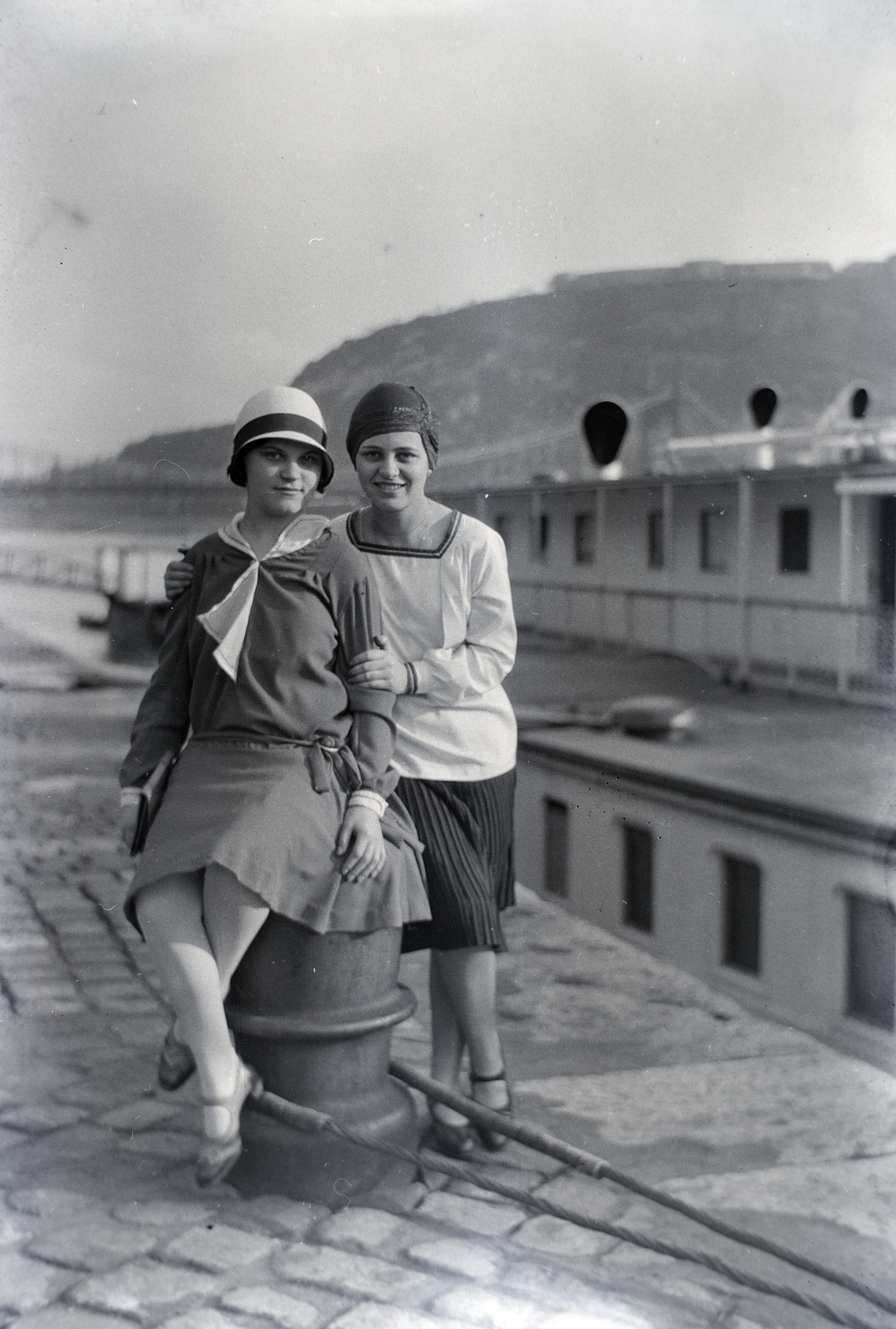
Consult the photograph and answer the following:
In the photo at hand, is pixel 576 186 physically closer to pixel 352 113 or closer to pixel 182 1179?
pixel 352 113

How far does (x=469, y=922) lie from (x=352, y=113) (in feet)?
7.44

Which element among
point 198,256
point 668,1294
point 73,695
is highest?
point 198,256

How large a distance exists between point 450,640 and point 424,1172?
1.46 m

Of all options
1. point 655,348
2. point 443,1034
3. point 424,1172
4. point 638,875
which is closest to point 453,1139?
point 424,1172

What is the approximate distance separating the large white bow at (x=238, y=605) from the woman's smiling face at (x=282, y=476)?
0.07 meters

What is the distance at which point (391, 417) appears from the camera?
3.49 meters

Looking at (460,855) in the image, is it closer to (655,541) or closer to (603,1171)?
(603,1171)

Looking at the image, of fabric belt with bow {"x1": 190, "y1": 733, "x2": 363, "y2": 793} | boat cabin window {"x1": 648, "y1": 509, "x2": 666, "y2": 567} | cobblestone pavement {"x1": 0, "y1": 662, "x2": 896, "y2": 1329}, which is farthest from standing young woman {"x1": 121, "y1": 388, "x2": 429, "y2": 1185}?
boat cabin window {"x1": 648, "y1": 509, "x2": 666, "y2": 567}

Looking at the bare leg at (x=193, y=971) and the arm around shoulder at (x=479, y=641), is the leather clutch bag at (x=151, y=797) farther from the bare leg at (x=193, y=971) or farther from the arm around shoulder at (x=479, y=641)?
the arm around shoulder at (x=479, y=641)

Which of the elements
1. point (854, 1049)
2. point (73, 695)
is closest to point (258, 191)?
point (73, 695)

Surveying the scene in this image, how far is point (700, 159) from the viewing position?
149 inches

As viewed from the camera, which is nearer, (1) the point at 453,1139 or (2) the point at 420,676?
(2) the point at 420,676

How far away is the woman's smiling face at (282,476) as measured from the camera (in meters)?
3.45

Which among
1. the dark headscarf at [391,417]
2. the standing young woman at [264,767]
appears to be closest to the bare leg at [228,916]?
the standing young woman at [264,767]
